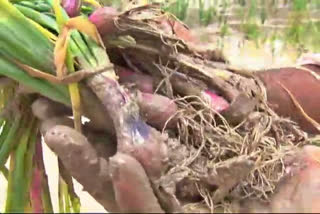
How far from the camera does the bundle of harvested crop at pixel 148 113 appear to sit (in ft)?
1.67

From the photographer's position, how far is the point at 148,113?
1.82 ft

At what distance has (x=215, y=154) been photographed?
561 mm

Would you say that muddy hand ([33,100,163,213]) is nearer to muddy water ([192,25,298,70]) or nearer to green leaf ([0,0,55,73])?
green leaf ([0,0,55,73])

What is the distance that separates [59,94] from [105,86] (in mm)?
63

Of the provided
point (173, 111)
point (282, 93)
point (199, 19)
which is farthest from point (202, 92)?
point (199, 19)

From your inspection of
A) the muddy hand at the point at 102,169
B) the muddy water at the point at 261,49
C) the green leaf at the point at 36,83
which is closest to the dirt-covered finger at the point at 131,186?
the muddy hand at the point at 102,169

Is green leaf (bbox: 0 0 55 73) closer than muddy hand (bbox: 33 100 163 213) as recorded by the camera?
No

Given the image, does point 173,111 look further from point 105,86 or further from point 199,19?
point 199,19

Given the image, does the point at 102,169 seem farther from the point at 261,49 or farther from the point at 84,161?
the point at 261,49

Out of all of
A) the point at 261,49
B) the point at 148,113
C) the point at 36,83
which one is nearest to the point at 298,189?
the point at 148,113

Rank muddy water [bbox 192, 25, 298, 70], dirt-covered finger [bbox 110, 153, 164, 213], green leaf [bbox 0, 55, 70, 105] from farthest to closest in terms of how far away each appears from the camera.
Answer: muddy water [bbox 192, 25, 298, 70] < green leaf [bbox 0, 55, 70, 105] < dirt-covered finger [bbox 110, 153, 164, 213]

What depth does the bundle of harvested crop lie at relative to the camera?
0.51 meters

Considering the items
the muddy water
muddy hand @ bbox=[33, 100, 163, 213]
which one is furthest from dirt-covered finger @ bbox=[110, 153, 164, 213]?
the muddy water

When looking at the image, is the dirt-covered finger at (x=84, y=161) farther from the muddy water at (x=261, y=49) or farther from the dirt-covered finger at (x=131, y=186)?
the muddy water at (x=261, y=49)
